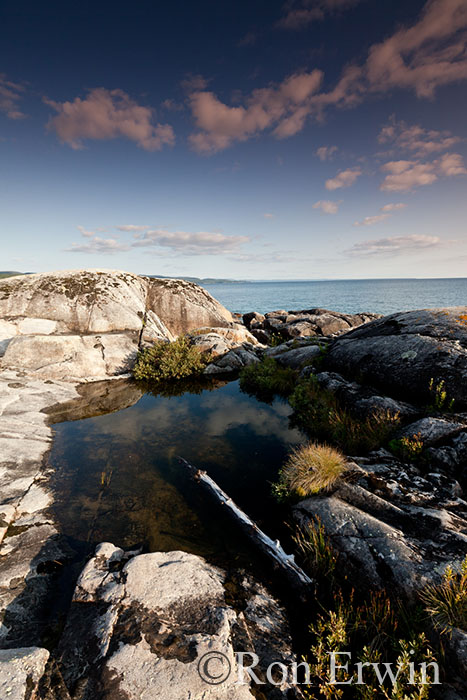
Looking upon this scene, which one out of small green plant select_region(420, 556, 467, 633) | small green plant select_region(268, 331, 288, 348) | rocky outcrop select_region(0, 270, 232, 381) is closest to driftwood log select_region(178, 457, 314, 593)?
small green plant select_region(420, 556, 467, 633)

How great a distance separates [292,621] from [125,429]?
27.7 ft

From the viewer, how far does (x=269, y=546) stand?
5.66 m

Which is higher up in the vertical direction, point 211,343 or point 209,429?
point 211,343

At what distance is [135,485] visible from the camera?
7965mm

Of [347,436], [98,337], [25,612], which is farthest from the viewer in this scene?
A: [98,337]

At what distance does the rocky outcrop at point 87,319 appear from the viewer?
15.8 m

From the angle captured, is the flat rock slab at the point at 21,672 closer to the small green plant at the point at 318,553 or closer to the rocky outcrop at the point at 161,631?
the rocky outcrop at the point at 161,631

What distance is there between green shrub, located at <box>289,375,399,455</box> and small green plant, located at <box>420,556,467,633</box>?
474 cm

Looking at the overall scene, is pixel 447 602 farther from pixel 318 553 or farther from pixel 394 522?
pixel 318 553

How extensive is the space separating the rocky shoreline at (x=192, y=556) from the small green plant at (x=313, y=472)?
0.79 ft

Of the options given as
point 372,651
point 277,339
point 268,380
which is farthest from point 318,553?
point 277,339

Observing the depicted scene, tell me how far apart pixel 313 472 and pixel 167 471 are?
446 cm

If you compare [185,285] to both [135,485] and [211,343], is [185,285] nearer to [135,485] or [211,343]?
[211,343]

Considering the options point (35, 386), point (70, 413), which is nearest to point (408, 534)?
point (70, 413)
